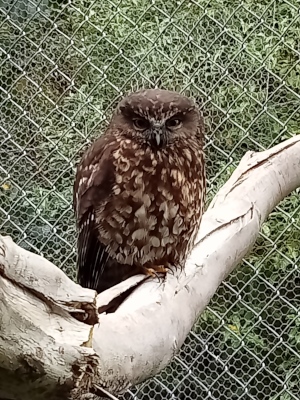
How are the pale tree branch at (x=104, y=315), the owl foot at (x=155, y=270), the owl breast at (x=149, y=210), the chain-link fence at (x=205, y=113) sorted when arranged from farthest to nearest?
1. the chain-link fence at (x=205, y=113)
2. the owl breast at (x=149, y=210)
3. the owl foot at (x=155, y=270)
4. the pale tree branch at (x=104, y=315)

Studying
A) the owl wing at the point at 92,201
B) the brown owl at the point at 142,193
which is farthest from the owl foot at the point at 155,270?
the owl wing at the point at 92,201

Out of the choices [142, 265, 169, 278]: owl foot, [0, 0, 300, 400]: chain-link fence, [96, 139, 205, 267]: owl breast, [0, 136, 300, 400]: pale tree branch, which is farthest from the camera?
[0, 0, 300, 400]: chain-link fence

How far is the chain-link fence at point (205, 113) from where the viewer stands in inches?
77.5

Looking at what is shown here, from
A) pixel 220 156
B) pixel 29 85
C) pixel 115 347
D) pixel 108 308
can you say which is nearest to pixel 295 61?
pixel 220 156

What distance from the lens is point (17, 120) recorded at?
6.86 feet

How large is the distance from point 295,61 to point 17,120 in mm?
782

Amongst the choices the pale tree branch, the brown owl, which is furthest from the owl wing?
the pale tree branch

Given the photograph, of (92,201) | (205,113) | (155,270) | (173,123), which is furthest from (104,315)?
(205,113)

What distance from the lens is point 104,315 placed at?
3.84 ft

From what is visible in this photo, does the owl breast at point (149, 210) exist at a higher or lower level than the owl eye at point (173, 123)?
lower

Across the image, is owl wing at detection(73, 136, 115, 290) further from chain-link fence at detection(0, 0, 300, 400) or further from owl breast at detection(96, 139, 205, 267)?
chain-link fence at detection(0, 0, 300, 400)

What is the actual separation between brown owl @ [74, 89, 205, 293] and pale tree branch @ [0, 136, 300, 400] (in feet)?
0.26

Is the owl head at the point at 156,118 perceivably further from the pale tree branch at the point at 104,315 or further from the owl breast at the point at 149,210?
the pale tree branch at the point at 104,315

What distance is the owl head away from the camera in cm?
170
